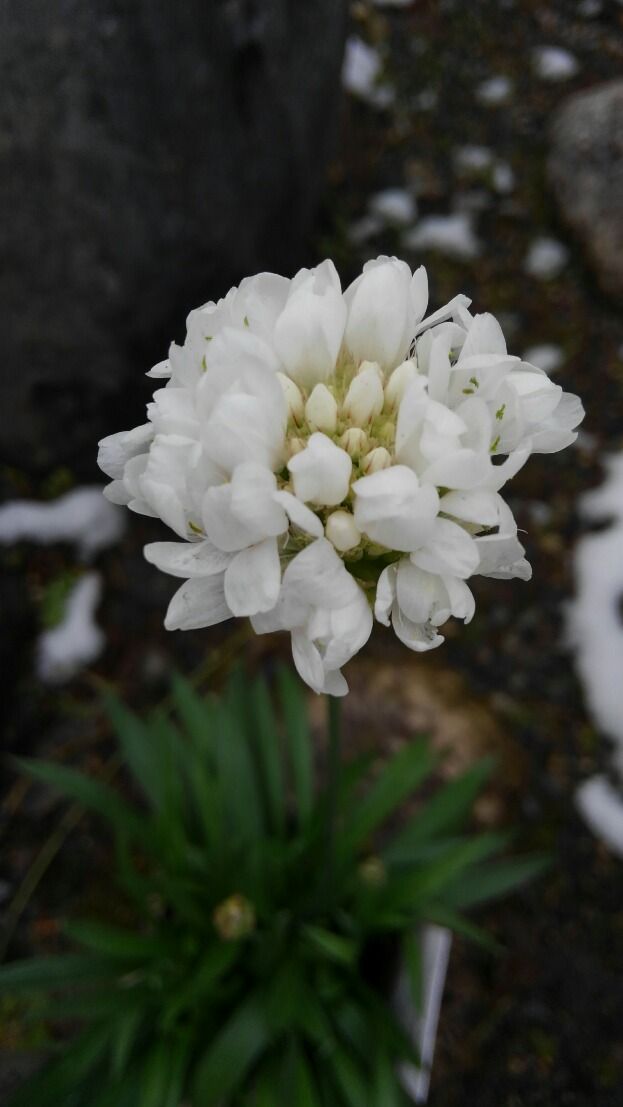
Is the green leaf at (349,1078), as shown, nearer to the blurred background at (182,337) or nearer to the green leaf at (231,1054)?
the green leaf at (231,1054)

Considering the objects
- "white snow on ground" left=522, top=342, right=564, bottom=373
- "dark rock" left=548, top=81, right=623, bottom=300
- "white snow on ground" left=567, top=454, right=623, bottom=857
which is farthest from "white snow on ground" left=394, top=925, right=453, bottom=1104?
"dark rock" left=548, top=81, right=623, bottom=300

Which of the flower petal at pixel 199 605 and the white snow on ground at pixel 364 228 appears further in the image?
the white snow on ground at pixel 364 228

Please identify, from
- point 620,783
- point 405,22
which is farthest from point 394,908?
point 405,22

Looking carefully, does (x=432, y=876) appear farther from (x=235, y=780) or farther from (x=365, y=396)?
(x=365, y=396)

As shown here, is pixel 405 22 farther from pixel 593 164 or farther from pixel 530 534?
pixel 530 534

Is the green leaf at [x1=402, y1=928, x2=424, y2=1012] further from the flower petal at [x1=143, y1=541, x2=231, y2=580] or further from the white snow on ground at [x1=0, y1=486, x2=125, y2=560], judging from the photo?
the white snow on ground at [x1=0, y1=486, x2=125, y2=560]

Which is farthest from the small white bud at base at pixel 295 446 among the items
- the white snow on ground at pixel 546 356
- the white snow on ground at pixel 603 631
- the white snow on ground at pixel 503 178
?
the white snow on ground at pixel 503 178
